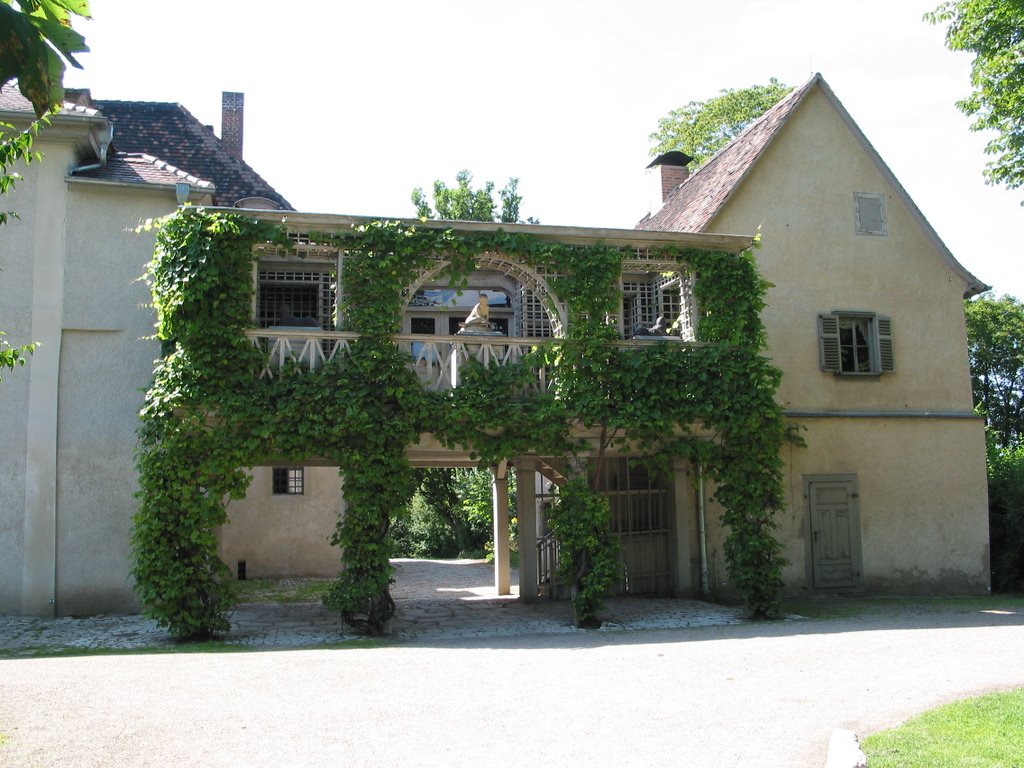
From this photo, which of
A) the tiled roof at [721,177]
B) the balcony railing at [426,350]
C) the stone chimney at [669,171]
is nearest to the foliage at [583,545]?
the balcony railing at [426,350]

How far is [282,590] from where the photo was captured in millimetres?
17453

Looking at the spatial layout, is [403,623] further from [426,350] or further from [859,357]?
[859,357]

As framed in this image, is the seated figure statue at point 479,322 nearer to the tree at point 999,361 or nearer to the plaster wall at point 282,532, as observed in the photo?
the plaster wall at point 282,532

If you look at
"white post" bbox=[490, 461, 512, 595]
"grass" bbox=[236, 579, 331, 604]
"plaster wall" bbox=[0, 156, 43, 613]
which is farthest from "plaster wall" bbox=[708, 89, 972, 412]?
"plaster wall" bbox=[0, 156, 43, 613]

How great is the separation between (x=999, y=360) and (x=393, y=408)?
34.2 m

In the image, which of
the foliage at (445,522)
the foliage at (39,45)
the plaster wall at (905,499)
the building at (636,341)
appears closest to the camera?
the foliage at (39,45)

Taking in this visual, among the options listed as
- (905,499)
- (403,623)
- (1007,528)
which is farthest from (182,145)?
(1007,528)

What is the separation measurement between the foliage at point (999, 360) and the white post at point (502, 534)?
93.5ft

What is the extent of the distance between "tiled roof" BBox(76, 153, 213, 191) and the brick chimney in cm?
674

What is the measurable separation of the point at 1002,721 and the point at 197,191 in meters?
12.6

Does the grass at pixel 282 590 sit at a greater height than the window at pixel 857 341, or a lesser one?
lesser

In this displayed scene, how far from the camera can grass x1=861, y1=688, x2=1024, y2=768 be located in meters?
5.58

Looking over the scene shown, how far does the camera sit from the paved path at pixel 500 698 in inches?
239

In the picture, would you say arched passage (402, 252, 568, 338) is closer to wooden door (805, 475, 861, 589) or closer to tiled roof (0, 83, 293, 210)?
tiled roof (0, 83, 293, 210)
